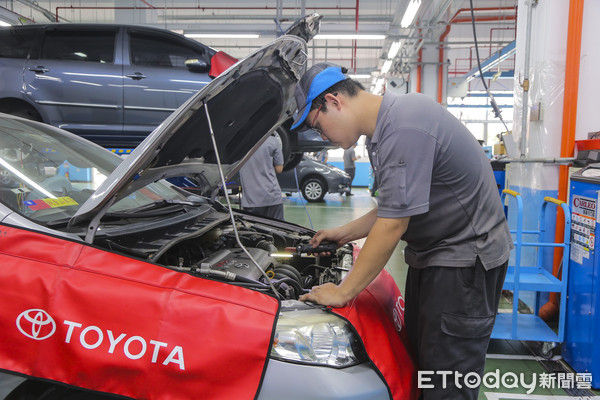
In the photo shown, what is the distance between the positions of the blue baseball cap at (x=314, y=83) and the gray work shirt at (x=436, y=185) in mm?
192

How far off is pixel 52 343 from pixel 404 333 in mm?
1234

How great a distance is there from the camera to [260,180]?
4199mm

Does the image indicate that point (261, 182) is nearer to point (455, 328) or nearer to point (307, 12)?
point (455, 328)

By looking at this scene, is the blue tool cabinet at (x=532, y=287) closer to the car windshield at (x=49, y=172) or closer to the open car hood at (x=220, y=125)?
the open car hood at (x=220, y=125)

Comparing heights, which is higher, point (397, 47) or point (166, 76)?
point (397, 47)

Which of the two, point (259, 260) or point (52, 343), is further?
point (259, 260)

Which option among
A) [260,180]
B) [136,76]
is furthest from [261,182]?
[136,76]

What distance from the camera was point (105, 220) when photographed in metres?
1.73

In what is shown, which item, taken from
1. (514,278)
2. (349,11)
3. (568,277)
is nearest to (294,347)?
(514,278)

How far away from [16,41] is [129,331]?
4.31 metres

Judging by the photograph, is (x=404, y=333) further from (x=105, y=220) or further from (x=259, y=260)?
(x=105, y=220)

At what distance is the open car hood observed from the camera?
144 centimetres

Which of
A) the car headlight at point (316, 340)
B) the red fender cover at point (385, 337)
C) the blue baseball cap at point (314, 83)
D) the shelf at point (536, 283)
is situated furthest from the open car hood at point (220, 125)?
the shelf at point (536, 283)

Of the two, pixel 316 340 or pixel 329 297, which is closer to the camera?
pixel 316 340
